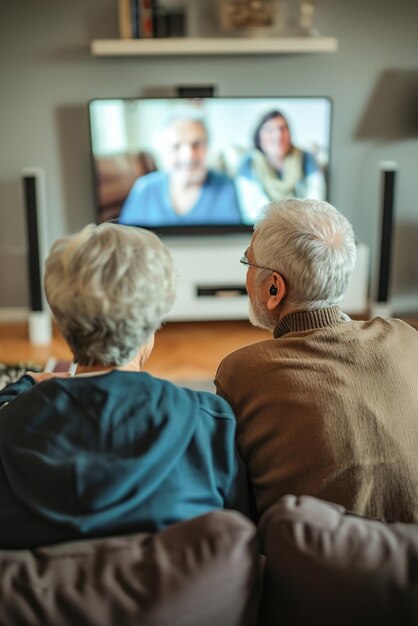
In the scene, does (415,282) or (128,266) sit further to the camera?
(415,282)

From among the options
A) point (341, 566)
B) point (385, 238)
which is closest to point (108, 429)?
point (341, 566)

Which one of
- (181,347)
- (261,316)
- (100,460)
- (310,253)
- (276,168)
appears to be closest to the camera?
(100,460)

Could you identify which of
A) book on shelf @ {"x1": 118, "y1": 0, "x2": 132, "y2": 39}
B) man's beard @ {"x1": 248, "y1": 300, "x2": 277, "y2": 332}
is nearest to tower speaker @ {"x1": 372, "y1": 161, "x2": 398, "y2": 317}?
book on shelf @ {"x1": 118, "y1": 0, "x2": 132, "y2": 39}

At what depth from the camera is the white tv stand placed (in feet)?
13.0

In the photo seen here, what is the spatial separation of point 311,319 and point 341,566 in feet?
2.06

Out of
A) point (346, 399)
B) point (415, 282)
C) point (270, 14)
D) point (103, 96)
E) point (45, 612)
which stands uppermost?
point (270, 14)

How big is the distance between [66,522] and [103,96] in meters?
3.40

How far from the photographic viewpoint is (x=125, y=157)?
3.89 m

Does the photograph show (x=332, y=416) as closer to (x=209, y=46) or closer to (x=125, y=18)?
(x=209, y=46)

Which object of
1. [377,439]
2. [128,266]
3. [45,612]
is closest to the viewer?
[45,612]

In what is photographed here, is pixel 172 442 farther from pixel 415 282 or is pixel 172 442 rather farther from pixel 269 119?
pixel 415 282

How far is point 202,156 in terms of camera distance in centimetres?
392

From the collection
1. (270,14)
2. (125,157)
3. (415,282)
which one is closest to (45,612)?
(125,157)

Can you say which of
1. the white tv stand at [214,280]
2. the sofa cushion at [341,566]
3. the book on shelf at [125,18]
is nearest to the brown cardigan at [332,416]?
the sofa cushion at [341,566]
